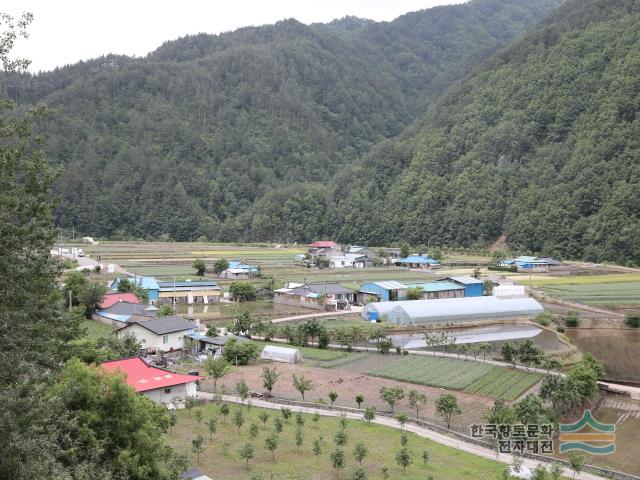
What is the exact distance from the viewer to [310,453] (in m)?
19.7

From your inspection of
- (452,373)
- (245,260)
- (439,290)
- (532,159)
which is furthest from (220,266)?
(532,159)

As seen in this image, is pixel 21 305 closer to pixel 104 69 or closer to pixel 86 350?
pixel 86 350

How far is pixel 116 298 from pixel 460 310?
78.7 ft

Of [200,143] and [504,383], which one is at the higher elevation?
[200,143]

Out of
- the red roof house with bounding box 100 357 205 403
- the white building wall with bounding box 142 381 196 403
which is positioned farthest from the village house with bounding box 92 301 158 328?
the white building wall with bounding box 142 381 196 403

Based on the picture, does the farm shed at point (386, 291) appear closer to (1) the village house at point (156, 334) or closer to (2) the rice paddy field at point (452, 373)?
(2) the rice paddy field at point (452, 373)

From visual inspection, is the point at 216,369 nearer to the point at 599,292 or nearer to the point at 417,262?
the point at 599,292

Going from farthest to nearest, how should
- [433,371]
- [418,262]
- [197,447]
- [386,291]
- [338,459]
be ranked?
[418,262], [386,291], [433,371], [197,447], [338,459]

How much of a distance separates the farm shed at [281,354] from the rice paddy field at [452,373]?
2.42 meters

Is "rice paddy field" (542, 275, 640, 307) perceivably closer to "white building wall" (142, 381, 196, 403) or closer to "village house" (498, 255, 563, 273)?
"village house" (498, 255, 563, 273)

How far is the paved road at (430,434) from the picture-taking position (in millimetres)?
19375

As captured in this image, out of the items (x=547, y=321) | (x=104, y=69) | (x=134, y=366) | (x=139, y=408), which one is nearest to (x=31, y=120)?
(x=139, y=408)

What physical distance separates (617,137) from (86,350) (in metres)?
87.0

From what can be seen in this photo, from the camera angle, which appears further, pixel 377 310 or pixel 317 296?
pixel 317 296
